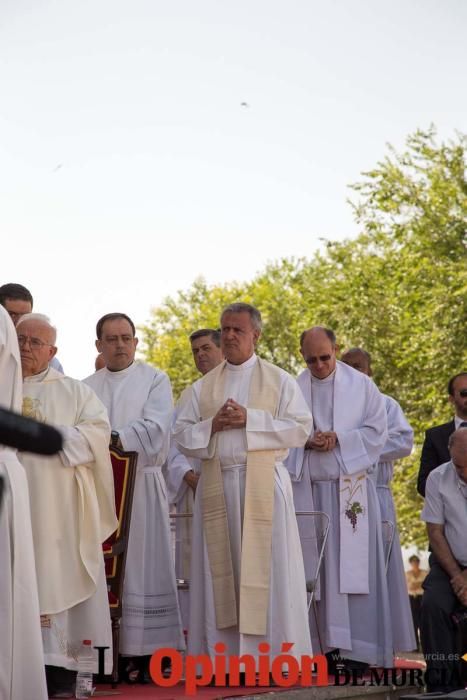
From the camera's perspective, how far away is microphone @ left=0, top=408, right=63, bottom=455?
2246mm

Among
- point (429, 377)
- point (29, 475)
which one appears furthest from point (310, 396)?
point (429, 377)

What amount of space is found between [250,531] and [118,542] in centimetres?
91

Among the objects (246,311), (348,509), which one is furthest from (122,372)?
(348,509)

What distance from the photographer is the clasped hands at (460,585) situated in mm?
8289

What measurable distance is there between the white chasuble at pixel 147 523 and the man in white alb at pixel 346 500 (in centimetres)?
119

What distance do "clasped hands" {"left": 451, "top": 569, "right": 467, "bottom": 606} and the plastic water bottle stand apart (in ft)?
8.92

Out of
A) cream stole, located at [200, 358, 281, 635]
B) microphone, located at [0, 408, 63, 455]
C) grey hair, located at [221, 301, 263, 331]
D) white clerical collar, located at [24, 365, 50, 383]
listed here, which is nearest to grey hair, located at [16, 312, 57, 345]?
white clerical collar, located at [24, 365, 50, 383]

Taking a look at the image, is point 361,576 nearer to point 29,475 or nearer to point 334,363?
point 334,363

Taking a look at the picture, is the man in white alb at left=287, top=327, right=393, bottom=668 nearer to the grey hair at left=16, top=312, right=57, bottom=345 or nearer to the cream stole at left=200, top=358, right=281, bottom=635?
the cream stole at left=200, top=358, right=281, bottom=635

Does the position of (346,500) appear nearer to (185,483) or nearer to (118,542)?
(185,483)

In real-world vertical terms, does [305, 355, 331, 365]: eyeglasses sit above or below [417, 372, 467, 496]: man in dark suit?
above

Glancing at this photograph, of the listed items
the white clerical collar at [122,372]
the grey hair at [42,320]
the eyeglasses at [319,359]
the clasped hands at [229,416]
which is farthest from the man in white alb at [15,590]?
the eyeglasses at [319,359]

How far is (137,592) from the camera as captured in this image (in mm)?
8602

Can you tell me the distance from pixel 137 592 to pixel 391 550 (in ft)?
8.20
